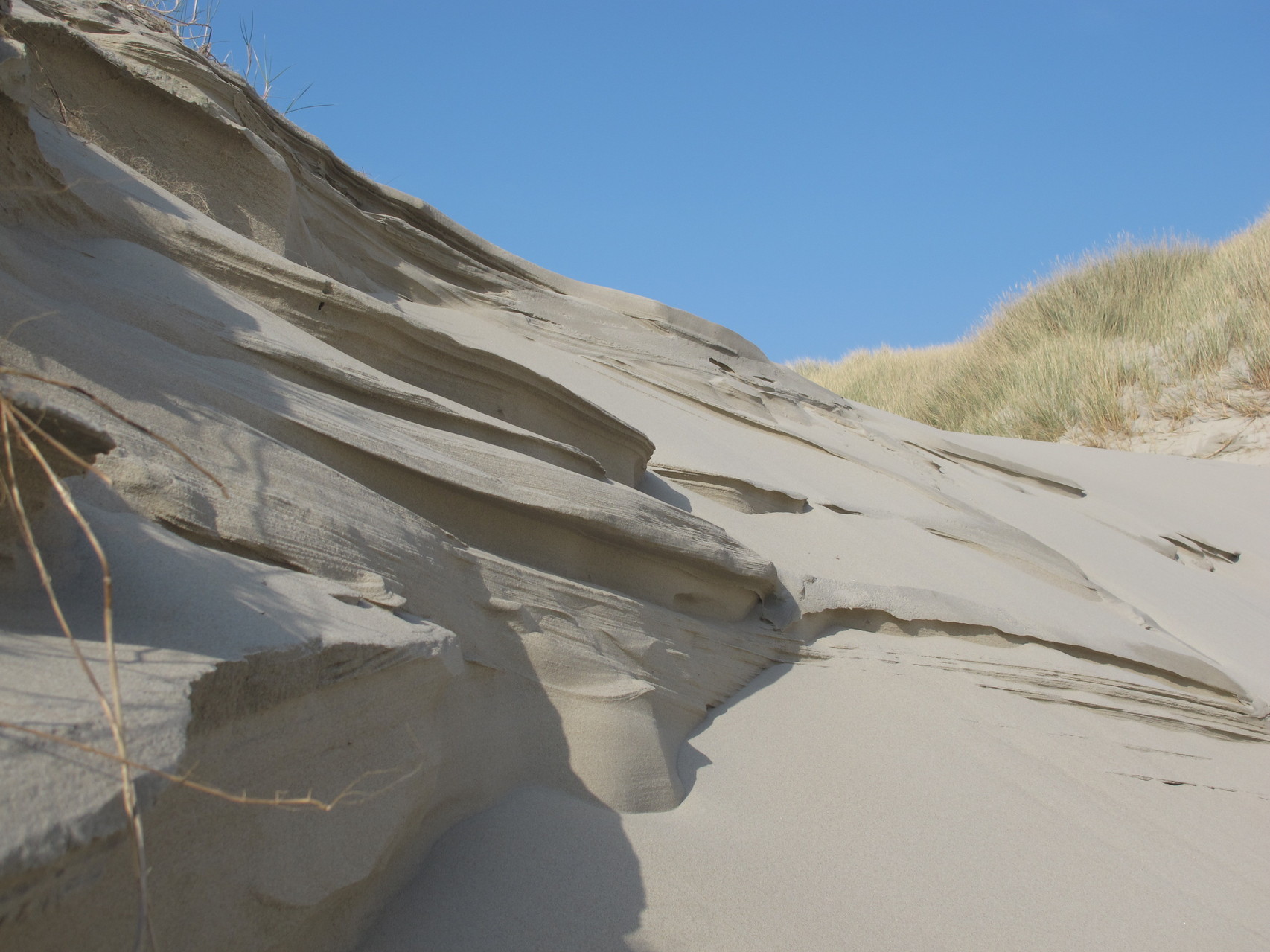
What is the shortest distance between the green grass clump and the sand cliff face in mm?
4691

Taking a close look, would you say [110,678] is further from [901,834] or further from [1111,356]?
[1111,356]

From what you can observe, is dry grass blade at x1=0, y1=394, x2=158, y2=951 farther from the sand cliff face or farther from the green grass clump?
the green grass clump

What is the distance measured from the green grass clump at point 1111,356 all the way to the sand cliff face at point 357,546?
4.69m

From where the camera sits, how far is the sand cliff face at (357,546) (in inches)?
50.6

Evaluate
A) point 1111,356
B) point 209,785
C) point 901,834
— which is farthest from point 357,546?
point 1111,356

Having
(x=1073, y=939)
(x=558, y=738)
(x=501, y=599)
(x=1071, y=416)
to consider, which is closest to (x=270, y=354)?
(x=501, y=599)

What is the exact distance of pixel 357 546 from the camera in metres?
1.97

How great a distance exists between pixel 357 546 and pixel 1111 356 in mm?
10338

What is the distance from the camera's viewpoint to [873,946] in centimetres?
179

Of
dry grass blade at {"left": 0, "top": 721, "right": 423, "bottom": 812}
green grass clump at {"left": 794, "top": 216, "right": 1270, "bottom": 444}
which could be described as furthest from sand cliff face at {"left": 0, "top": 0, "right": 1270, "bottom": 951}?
green grass clump at {"left": 794, "top": 216, "right": 1270, "bottom": 444}

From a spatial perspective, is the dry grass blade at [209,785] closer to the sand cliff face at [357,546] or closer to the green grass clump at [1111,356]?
the sand cliff face at [357,546]

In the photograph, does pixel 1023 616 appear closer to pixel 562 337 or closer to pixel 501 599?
pixel 501 599

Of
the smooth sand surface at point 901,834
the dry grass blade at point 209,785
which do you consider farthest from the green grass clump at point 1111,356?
the dry grass blade at point 209,785

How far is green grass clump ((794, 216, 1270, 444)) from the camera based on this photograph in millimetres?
9539
